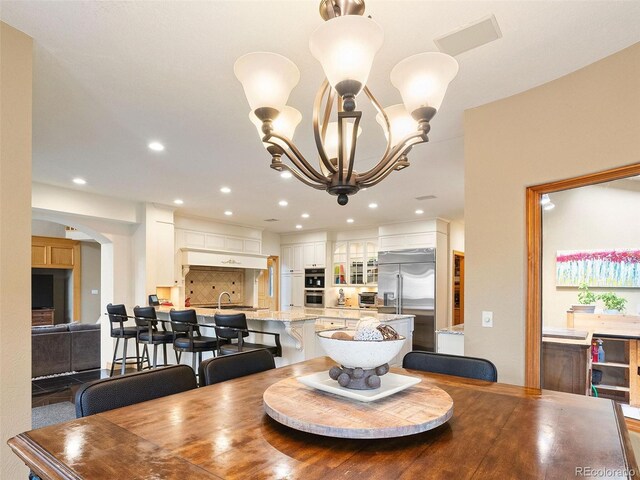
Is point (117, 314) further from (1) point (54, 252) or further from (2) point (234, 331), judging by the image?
(1) point (54, 252)

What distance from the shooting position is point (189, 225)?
23.3 feet

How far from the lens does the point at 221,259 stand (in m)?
7.50

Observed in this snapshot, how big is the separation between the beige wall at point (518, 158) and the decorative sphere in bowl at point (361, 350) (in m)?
1.54

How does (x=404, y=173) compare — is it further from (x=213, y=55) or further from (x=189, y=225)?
(x=189, y=225)

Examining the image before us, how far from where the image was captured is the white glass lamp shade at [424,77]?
156cm

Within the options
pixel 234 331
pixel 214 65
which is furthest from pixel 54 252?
pixel 214 65

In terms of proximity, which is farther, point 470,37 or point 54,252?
point 54,252

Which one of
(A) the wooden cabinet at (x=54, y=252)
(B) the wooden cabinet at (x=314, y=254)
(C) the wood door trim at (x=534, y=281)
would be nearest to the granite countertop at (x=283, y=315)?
(C) the wood door trim at (x=534, y=281)

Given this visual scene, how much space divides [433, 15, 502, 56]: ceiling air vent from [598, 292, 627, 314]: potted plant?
5.91 ft

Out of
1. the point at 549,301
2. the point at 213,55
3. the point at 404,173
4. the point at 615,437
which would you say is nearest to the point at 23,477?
the point at 213,55

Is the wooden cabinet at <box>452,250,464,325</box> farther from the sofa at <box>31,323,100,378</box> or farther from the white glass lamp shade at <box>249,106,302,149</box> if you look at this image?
the white glass lamp shade at <box>249,106,302,149</box>

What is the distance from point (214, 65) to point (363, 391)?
1.91 metres

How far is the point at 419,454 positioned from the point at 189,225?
6.69m

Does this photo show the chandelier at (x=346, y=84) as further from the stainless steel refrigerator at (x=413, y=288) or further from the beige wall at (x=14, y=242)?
the stainless steel refrigerator at (x=413, y=288)
